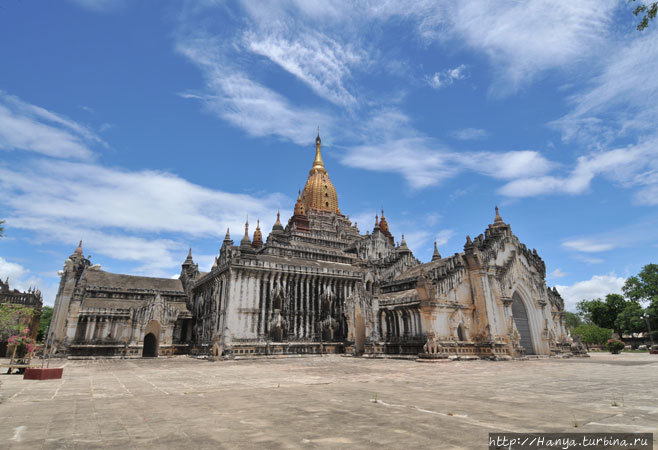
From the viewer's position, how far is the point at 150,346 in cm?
4081

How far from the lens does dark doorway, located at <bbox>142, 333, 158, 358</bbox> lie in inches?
1585

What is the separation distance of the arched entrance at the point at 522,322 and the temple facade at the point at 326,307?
0.10 m

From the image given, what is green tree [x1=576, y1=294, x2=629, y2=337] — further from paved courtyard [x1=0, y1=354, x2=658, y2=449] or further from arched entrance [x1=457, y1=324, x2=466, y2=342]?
paved courtyard [x1=0, y1=354, x2=658, y2=449]

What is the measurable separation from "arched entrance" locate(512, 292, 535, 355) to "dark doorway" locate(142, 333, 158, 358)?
36.9 metres

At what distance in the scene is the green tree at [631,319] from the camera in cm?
5991

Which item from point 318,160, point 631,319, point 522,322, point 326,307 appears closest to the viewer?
point 522,322

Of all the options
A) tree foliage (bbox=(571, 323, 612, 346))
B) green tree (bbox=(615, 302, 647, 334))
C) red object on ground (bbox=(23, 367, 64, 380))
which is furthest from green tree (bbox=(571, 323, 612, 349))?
red object on ground (bbox=(23, 367, 64, 380))

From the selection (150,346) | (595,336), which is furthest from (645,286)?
(150,346)

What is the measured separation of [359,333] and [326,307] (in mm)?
8009

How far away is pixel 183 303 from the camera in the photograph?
157 feet

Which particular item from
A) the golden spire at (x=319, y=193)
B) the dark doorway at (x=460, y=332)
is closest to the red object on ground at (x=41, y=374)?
the dark doorway at (x=460, y=332)

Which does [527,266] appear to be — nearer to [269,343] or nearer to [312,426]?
[269,343]

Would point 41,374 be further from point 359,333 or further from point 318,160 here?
point 318,160

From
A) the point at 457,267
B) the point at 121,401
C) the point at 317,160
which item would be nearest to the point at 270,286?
the point at 457,267
